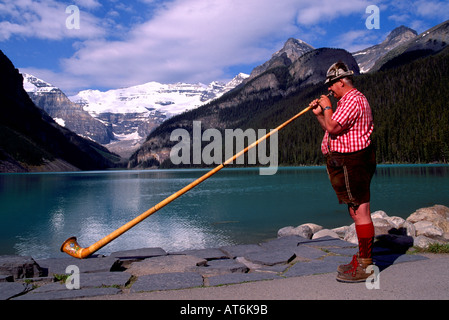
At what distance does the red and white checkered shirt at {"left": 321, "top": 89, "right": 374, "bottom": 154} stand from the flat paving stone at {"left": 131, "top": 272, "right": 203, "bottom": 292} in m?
3.16

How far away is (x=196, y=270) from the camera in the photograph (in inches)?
271

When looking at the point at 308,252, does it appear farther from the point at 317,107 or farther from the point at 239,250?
the point at 317,107

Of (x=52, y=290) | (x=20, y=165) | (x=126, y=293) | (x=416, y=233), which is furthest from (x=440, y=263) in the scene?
(x=20, y=165)

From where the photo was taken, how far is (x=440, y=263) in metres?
6.16

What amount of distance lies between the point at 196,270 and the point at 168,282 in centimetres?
125

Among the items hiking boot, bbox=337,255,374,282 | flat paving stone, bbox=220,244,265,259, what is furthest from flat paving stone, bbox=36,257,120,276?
hiking boot, bbox=337,255,374,282

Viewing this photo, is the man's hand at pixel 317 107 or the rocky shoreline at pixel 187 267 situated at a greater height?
the man's hand at pixel 317 107

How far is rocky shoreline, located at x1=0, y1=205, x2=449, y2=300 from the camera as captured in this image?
5617mm

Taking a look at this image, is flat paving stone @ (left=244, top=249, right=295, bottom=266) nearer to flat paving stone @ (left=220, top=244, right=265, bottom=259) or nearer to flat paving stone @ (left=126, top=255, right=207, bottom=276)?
flat paving stone @ (left=220, top=244, right=265, bottom=259)

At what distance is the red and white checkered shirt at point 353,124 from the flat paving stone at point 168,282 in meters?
3.16

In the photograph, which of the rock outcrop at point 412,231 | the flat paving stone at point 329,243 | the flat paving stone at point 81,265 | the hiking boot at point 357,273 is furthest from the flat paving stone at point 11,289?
the rock outcrop at point 412,231

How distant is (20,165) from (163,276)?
19062 cm

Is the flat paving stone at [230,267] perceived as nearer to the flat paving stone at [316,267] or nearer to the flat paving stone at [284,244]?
the flat paving stone at [316,267]

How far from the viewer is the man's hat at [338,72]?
18.5ft
